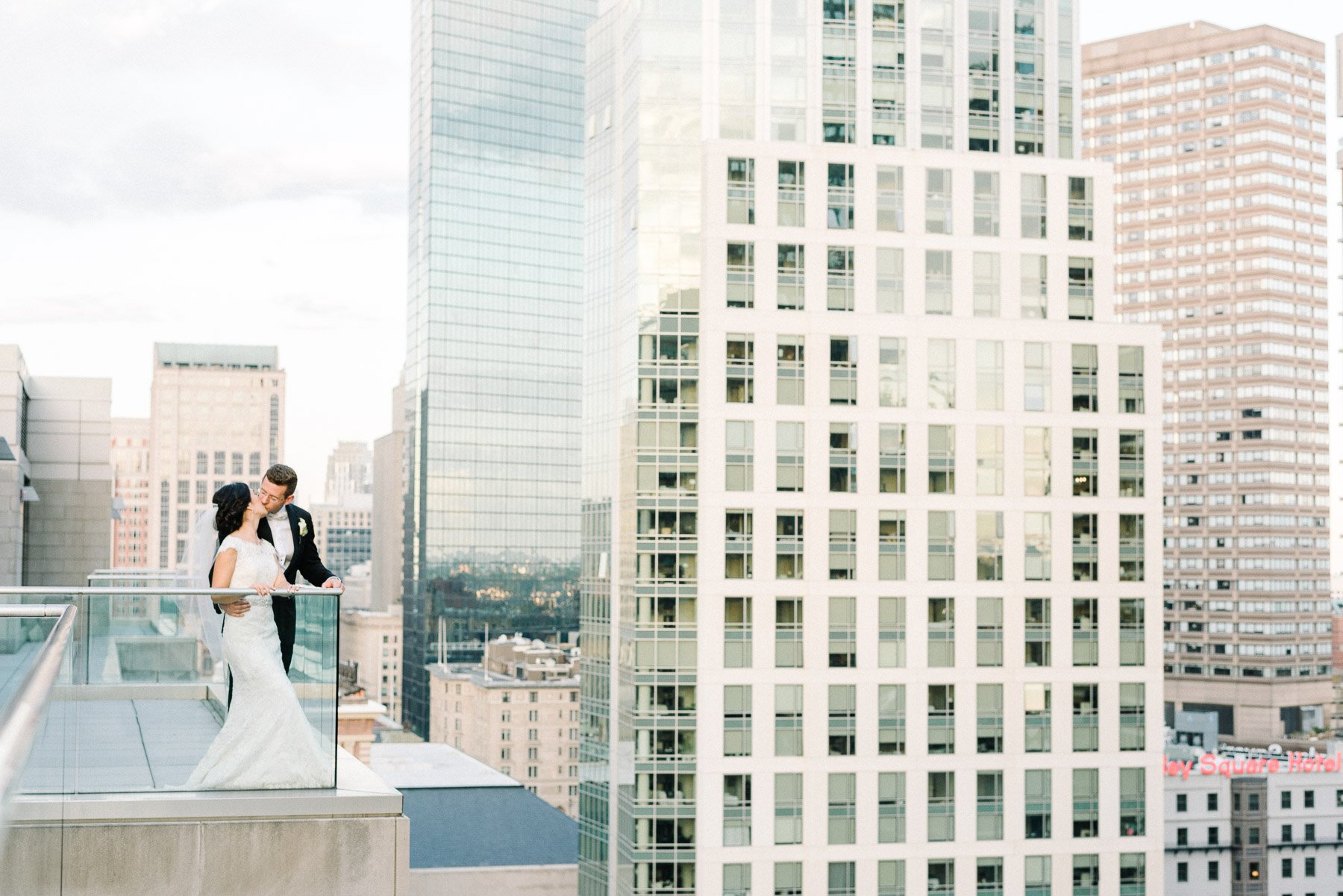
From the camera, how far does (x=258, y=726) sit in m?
8.97

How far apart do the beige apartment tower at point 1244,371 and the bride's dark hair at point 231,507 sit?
149 metres

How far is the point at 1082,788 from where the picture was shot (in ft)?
182

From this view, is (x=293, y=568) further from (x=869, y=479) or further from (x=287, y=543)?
(x=869, y=479)

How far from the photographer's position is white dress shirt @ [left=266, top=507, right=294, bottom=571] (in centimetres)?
986

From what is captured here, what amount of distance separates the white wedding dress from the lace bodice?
0.56ft

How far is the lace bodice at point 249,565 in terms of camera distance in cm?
920

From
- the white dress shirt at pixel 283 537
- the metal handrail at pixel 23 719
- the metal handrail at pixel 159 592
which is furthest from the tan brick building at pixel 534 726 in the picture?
the metal handrail at pixel 23 719

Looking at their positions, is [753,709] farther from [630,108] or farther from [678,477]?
[630,108]

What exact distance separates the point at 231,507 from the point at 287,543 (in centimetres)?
86

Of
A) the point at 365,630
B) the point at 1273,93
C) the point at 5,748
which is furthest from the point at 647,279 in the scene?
the point at 365,630

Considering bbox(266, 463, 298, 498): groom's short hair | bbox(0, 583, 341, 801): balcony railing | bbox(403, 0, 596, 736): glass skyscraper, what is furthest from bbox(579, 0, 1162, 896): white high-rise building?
bbox(403, 0, 596, 736): glass skyscraper

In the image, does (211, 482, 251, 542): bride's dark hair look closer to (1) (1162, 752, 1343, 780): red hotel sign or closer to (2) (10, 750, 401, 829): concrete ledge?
(2) (10, 750, 401, 829): concrete ledge

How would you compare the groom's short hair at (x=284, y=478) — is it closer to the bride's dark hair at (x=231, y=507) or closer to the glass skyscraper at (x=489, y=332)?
the bride's dark hair at (x=231, y=507)

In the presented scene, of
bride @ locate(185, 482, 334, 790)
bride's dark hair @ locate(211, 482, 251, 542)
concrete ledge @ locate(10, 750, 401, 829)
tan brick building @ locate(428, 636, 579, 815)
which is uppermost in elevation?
bride's dark hair @ locate(211, 482, 251, 542)
